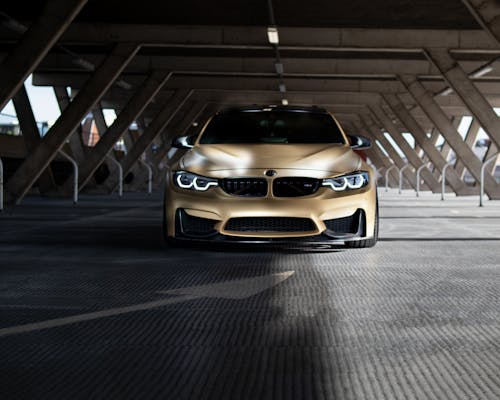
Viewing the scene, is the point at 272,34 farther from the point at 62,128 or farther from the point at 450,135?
the point at 450,135

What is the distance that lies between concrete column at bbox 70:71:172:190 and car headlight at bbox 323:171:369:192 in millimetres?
17881

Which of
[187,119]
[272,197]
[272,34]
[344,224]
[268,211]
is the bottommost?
[344,224]

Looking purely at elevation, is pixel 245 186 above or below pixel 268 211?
above

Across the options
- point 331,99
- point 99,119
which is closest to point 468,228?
point 99,119

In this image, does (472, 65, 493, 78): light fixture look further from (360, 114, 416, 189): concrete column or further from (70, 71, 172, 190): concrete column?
(360, 114, 416, 189): concrete column

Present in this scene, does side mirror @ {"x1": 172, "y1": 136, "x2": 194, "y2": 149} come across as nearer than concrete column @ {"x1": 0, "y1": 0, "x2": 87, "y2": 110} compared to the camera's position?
Yes

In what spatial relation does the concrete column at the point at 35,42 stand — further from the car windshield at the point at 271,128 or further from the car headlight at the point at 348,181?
the car headlight at the point at 348,181

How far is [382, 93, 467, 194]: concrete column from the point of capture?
34094 millimetres

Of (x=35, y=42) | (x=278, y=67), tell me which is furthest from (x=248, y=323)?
(x=278, y=67)

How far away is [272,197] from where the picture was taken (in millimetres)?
8562

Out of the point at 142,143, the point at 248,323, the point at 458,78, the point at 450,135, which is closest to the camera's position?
the point at 248,323

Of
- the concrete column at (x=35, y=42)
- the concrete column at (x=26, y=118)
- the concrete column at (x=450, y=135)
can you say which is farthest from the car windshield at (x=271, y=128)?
the concrete column at (x=450, y=135)

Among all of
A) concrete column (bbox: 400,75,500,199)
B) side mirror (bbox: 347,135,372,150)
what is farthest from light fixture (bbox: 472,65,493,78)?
side mirror (bbox: 347,135,372,150)

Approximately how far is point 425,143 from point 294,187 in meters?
28.1
